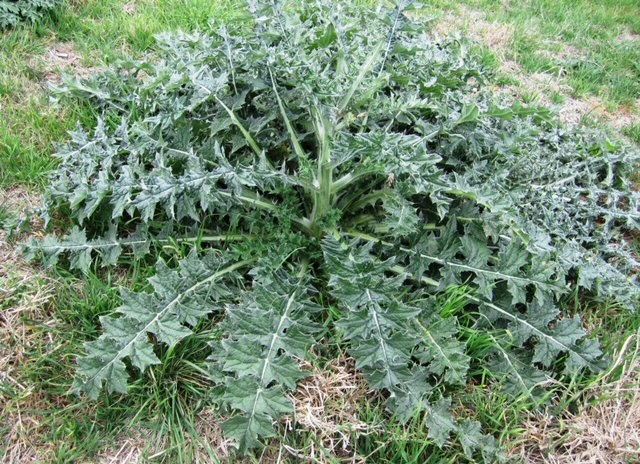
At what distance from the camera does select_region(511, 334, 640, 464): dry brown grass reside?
6.19ft

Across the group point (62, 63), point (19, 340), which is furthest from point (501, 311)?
point (62, 63)

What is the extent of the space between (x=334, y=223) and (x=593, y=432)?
1230mm

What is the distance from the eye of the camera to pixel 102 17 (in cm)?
385

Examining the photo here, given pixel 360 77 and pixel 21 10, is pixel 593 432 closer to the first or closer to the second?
pixel 360 77

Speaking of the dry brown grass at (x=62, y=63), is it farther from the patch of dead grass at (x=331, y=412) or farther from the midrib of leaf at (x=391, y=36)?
the patch of dead grass at (x=331, y=412)

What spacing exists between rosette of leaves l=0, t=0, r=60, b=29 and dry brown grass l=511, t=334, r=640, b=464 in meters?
3.80

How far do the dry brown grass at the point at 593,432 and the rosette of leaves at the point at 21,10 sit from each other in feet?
12.5

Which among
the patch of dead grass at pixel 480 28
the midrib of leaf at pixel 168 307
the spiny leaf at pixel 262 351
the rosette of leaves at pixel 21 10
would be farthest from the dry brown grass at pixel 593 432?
the rosette of leaves at pixel 21 10

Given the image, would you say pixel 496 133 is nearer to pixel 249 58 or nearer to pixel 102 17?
pixel 249 58

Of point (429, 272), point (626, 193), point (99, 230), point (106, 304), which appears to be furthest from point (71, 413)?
point (626, 193)

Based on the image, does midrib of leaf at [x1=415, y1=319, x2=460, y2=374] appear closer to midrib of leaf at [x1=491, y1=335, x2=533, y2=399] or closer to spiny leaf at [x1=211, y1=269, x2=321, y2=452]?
midrib of leaf at [x1=491, y1=335, x2=533, y2=399]

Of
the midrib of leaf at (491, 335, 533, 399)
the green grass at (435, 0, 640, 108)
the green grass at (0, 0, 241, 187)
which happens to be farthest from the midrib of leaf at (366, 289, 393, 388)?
the green grass at (435, 0, 640, 108)

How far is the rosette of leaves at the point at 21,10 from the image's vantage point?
3.49 metres

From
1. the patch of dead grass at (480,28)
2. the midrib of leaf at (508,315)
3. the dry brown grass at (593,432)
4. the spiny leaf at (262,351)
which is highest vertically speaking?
the patch of dead grass at (480,28)
